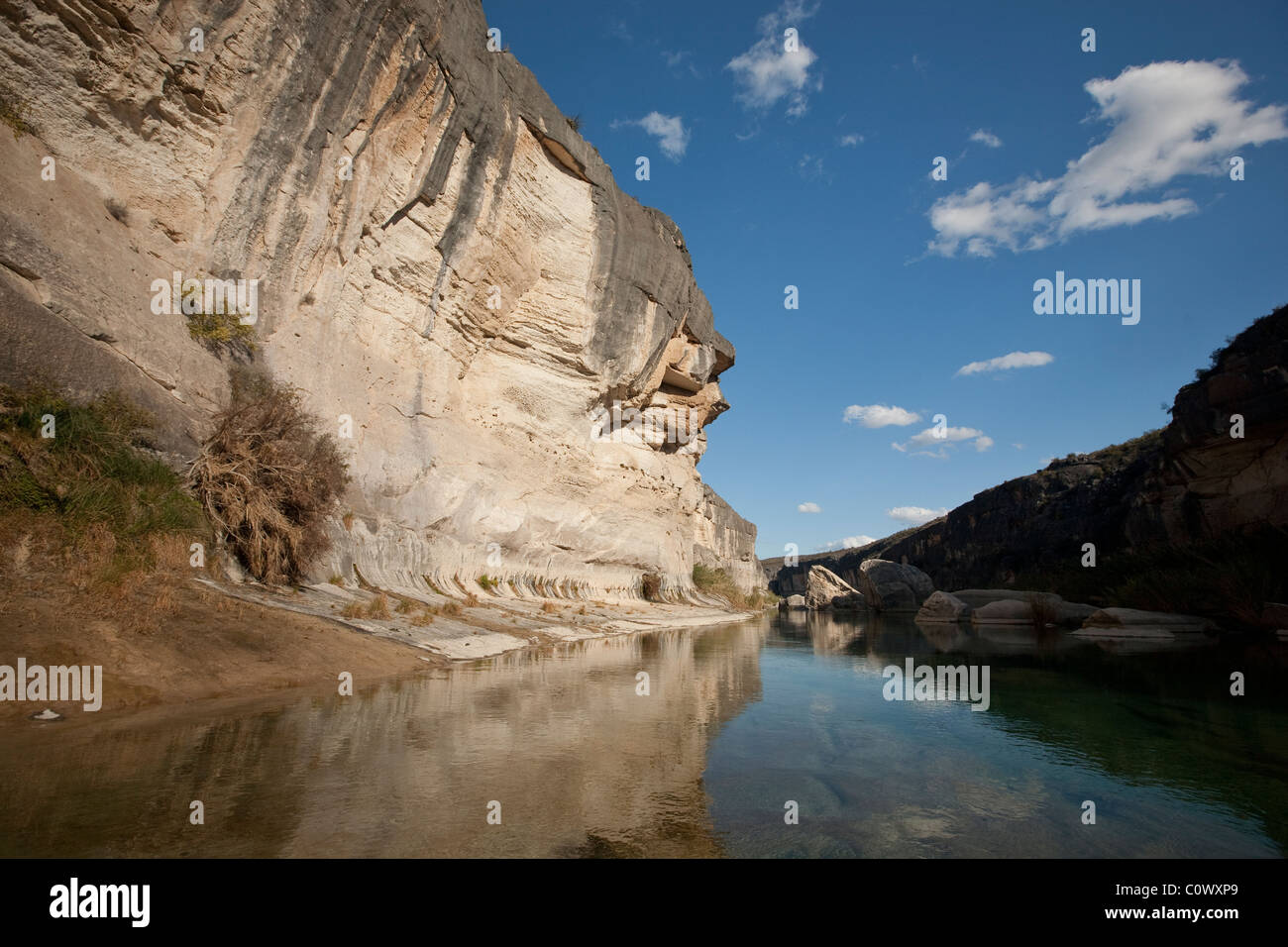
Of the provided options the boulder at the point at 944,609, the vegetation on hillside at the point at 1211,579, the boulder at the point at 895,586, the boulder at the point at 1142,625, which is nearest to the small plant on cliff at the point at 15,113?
the boulder at the point at 1142,625

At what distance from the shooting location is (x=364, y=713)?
5762mm

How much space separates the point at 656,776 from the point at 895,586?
144 feet

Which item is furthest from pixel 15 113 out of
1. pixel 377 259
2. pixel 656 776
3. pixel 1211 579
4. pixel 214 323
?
pixel 1211 579

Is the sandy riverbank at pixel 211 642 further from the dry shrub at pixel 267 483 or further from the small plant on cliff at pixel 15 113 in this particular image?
the small plant on cliff at pixel 15 113

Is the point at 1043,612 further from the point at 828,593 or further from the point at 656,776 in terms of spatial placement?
the point at 828,593

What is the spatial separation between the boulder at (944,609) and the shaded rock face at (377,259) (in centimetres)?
1155

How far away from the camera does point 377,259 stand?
1633cm

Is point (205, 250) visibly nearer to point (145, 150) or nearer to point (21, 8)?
point (145, 150)

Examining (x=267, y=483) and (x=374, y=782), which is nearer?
(x=374, y=782)

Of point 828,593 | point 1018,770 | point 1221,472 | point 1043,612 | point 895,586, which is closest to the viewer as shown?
point 1018,770

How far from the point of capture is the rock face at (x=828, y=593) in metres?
51.9

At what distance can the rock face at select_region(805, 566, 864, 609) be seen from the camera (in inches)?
2043
